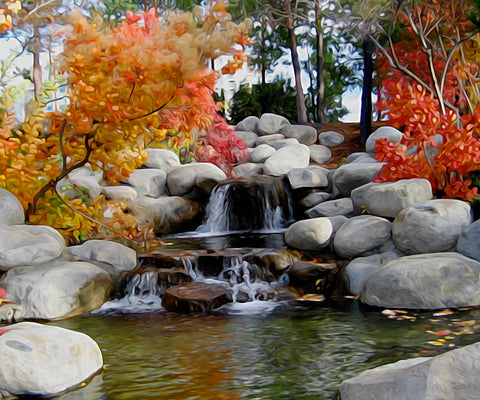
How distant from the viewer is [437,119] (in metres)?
9.70

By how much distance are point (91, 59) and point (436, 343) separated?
16.0 ft

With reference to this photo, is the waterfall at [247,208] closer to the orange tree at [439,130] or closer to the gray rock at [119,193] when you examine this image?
the gray rock at [119,193]

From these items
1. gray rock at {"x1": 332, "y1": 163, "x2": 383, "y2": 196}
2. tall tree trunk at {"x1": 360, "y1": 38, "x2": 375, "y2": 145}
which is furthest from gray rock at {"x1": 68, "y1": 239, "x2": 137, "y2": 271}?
tall tree trunk at {"x1": 360, "y1": 38, "x2": 375, "y2": 145}

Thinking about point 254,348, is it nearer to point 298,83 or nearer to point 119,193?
point 119,193

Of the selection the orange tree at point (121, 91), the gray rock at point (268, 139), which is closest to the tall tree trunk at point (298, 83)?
the gray rock at point (268, 139)

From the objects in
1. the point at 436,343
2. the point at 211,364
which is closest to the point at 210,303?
the point at 211,364

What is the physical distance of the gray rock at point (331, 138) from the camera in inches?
765

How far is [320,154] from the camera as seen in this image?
721 inches

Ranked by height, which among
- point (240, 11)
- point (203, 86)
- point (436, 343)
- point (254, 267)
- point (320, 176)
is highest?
point (240, 11)

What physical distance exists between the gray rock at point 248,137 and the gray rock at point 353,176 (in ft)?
22.6

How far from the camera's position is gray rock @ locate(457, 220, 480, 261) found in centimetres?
794

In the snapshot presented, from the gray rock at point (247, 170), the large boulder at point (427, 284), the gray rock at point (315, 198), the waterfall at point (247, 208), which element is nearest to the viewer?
the large boulder at point (427, 284)

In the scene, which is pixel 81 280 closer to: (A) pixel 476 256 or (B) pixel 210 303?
(B) pixel 210 303

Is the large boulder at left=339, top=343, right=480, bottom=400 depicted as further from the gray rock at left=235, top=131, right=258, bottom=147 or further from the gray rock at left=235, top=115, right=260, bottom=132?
the gray rock at left=235, top=115, right=260, bottom=132
